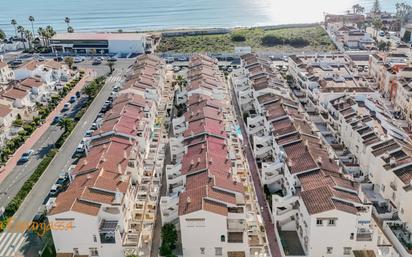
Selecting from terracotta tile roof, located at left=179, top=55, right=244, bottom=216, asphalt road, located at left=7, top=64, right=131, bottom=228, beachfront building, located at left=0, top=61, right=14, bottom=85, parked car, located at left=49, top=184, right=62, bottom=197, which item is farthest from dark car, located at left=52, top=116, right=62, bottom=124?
beachfront building, located at left=0, top=61, right=14, bottom=85

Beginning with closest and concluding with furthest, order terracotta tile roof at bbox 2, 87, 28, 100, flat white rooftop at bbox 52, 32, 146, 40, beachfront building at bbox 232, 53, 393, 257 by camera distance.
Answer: beachfront building at bbox 232, 53, 393, 257
terracotta tile roof at bbox 2, 87, 28, 100
flat white rooftop at bbox 52, 32, 146, 40

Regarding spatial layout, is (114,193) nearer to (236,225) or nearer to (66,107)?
(236,225)

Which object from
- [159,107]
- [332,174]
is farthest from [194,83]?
[332,174]

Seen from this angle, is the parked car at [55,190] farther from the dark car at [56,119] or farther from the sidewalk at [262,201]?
the sidewalk at [262,201]

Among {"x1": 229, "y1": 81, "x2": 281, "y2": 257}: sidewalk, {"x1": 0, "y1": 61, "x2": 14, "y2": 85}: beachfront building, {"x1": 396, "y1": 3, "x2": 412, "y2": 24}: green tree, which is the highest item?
{"x1": 396, "y1": 3, "x2": 412, "y2": 24}: green tree

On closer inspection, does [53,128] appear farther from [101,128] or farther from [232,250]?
[232,250]

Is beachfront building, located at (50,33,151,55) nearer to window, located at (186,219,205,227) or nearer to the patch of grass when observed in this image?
the patch of grass
